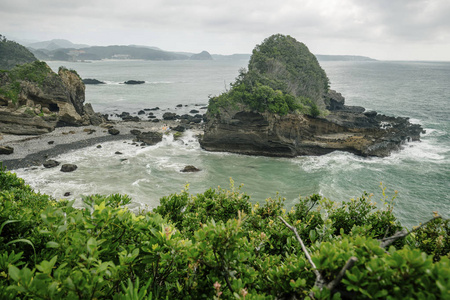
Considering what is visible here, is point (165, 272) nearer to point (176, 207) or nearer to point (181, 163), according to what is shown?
point (176, 207)

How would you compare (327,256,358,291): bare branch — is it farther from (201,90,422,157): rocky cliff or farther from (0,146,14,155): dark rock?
(0,146,14,155): dark rock

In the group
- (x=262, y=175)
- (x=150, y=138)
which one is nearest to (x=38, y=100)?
(x=150, y=138)

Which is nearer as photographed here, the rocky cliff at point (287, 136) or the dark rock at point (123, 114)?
the rocky cliff at point (287, 136)

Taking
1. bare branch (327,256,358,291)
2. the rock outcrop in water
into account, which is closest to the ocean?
the rock outcrop in water

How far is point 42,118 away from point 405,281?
52971 mm

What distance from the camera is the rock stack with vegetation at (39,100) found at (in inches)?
1604

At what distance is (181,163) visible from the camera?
35906mm

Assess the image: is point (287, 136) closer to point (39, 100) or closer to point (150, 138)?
point (150, 138)

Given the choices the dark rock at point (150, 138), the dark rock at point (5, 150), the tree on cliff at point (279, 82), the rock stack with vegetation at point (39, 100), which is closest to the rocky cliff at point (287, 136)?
the tree on cliff at point (279, 82)

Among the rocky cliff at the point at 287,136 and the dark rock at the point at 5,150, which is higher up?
the rocky cliff at the point at 287,136

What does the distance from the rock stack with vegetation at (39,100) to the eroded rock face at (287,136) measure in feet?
89.4

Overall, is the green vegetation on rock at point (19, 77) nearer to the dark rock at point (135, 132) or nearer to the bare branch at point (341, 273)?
the dark rock at point (135, 132)

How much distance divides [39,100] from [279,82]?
141 ft

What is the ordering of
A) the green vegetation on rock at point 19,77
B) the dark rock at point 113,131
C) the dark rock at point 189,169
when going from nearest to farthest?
1. the dark rock at point 189,169
2. the green vegetation on rock at point 19,77
3. the dark rock at point 113,131
